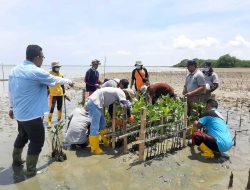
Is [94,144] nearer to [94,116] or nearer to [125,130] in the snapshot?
[94,116]

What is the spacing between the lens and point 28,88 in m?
5.38

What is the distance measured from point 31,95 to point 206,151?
367cm

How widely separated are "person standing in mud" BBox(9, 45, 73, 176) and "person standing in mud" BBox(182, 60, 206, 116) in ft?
11.5

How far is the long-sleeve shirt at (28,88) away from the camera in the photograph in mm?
5363

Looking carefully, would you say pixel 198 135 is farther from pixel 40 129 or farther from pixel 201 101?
pixel 40 129

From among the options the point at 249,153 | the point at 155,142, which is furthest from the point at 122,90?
the point at 249,153

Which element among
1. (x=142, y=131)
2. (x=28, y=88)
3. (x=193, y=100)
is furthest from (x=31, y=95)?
(x=193, y=100)

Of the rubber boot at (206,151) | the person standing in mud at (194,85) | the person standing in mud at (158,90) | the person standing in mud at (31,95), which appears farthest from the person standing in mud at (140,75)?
the person standing in mud at (31,95)

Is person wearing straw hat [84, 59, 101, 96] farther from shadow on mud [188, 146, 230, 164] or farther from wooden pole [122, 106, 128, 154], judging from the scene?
shadow on mud [188, 146, 230, 164]

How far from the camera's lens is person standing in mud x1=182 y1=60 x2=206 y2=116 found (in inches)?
312

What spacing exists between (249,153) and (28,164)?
15.1ft

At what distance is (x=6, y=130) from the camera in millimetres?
9172

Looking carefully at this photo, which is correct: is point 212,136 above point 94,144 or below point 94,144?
above

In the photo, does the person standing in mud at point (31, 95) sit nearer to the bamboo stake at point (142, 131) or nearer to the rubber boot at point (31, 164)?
the rubber boot at point (31, 164)
